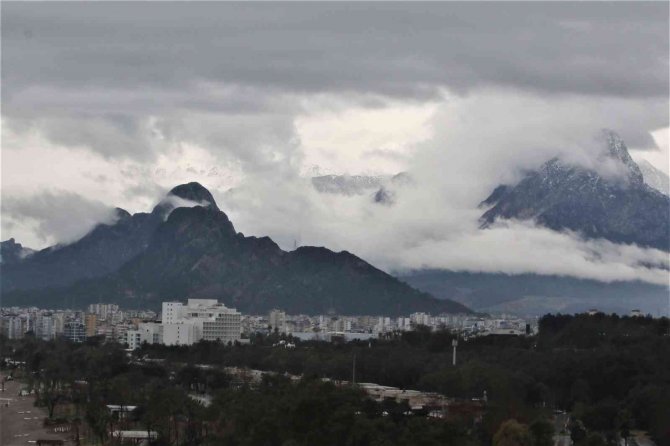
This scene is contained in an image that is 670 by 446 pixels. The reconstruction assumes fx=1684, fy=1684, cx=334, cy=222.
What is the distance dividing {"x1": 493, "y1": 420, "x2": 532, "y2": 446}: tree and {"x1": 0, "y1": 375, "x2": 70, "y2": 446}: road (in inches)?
992

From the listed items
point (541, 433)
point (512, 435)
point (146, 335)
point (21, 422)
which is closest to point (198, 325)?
point (146, 335)

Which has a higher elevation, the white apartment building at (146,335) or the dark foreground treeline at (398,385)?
the white apartment building at (146,335)

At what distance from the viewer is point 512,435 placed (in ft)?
226

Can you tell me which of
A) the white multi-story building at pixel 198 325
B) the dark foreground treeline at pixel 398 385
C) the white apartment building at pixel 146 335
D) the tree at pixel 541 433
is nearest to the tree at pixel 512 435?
the dark foreground treeline at pixel 398 385

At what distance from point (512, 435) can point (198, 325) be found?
114 m

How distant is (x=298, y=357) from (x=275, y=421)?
6324 centimetres

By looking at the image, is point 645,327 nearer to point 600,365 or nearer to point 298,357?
point 298,357

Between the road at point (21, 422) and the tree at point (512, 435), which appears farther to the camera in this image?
the road at point (21, 422)

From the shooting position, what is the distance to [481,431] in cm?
7556

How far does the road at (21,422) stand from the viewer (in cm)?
8719

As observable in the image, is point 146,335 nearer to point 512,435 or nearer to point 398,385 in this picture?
point 398,385

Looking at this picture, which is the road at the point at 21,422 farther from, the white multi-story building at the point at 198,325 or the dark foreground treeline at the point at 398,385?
the white multi-story building at the point at 198,325

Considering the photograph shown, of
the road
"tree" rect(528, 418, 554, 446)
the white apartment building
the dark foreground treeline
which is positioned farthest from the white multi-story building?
"tree" rect(528, 418, 554, 446)

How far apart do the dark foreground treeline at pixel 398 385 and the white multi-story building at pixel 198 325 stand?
15.4 meters
